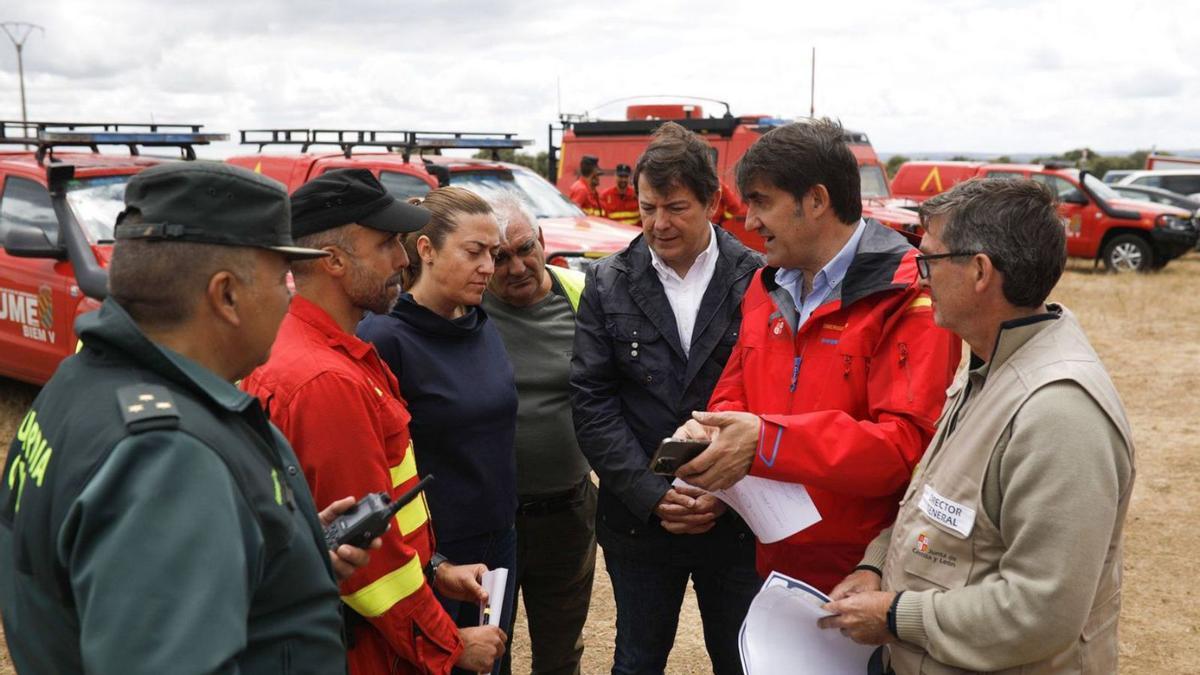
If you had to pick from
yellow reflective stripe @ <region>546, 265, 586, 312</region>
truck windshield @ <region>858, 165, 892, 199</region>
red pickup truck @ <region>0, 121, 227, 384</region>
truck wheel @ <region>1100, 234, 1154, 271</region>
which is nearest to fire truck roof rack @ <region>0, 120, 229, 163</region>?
red pickup truck @ <region>0, 121, 227, 384</region>

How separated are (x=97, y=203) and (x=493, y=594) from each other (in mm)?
5342

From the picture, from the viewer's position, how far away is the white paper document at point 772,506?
2.51 meters

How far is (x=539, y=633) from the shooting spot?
12.0 feet

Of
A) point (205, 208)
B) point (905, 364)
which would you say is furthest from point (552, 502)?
point (205, 208)

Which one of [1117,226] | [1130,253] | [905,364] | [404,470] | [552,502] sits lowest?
[1130,253]

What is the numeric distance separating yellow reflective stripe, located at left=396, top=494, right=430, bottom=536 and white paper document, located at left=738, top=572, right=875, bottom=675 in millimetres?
792

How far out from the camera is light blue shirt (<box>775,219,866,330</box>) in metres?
2.63

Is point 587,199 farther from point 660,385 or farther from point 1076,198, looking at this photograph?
point 660,385

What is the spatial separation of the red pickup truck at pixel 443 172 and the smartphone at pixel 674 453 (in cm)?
599

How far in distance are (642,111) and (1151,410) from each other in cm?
965

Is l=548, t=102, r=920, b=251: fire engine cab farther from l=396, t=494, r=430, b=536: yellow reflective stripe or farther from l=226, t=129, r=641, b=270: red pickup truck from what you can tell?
l=396, t=494, r=430, b=536: yellow reflective stripe

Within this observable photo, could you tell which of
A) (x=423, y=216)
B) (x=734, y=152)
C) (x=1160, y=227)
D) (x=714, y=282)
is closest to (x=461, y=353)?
(x=423, y=216)

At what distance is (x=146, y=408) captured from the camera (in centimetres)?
135

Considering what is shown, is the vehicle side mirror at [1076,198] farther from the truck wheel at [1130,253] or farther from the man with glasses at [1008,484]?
the man with glasses at [1008,484]
